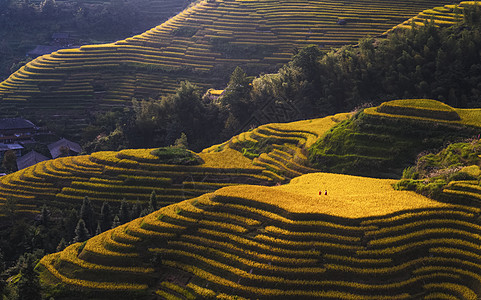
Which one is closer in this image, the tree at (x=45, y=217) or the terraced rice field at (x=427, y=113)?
the terraced rice field at (x=427, y=113)

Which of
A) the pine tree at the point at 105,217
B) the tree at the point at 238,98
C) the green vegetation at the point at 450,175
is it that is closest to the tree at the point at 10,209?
the pine tree at the point at 105,217

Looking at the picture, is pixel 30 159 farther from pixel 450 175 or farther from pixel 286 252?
pixel 450 175

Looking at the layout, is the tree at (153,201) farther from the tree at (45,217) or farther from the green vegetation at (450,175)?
the green vegetation at (450,175)

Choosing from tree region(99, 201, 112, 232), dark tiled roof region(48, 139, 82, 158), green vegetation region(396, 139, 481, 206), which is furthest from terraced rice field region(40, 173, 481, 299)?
dark tiled roof region(48, 139, 82, 158)

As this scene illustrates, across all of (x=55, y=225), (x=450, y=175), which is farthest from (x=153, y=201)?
(x=450, y=175)

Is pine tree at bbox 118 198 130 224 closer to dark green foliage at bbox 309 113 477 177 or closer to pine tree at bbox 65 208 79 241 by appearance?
pine tree at bbox 65 208 79 241

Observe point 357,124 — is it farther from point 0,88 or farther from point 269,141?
point 0,88

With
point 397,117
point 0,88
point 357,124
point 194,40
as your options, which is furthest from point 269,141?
point 0,88
